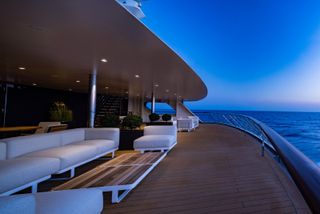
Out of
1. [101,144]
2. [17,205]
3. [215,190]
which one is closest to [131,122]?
[101,144]

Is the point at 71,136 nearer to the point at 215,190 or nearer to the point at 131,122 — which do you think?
the point at 131,122

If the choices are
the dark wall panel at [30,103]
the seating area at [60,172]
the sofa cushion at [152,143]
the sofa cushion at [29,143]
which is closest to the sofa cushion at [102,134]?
the seating area at [60,172]

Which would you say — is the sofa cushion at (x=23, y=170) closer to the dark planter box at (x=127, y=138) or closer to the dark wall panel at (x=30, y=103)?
the dark planter box at (x=127, y=138)

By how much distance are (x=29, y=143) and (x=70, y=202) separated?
1.92 m

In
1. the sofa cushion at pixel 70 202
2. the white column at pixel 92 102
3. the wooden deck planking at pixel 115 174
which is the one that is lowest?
the wooden deck planking at pixel 115 174

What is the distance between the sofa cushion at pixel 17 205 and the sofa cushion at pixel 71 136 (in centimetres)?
271

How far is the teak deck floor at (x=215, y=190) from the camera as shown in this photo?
184 cm

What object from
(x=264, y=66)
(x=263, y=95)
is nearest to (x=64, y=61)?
(x=264, y=66)

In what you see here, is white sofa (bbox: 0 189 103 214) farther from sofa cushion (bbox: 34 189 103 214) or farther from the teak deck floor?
the teak deck floor

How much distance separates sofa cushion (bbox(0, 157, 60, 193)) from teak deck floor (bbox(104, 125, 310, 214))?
0.76 meters

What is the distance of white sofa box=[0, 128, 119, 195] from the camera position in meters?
1.95

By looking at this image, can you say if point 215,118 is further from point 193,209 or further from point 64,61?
point 193,209

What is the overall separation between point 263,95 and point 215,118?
6.65 meters

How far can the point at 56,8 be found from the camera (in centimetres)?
219
